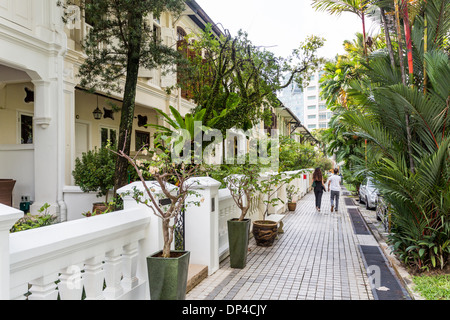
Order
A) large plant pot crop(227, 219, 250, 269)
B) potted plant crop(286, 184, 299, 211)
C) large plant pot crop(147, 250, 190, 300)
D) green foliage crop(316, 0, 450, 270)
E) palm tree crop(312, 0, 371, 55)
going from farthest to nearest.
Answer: potted plant crop(286, 184, 299, 211) → palm tree crop(312, 0, 371, 55) → large plant pot crop(227, 219, 250, 269) → green foliage crop(316, 0, 450, 270) → large plant pot crop(147, 250, 190, 300)

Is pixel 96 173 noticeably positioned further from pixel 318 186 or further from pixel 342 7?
pixel 318 186

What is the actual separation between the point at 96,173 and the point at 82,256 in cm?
617

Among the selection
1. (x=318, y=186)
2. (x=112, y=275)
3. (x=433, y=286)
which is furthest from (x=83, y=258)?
(x=318, y=186)

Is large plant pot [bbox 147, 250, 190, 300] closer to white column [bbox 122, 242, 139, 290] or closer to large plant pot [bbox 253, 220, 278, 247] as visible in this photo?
white column [bbox 122, 242, 139, 290]

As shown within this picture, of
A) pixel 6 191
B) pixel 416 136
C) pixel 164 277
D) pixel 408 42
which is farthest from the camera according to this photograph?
pixel 6 191

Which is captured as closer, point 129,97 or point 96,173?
point 129,97

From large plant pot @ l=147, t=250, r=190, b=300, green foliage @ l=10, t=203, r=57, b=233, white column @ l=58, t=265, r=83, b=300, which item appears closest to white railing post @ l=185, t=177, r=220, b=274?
large plant pot @ l=147, t=250, r=190, b=300

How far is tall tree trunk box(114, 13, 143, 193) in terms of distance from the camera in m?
7.50

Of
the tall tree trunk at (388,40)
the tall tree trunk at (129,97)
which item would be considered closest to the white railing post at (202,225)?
the tall tree trunk at (129,97)

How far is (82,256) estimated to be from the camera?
274cm

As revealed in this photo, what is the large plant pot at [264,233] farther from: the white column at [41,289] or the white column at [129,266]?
the white column at [41,289]

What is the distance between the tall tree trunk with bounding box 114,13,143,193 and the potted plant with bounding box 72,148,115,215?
39.6 inches

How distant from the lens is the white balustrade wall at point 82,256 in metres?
2.11
